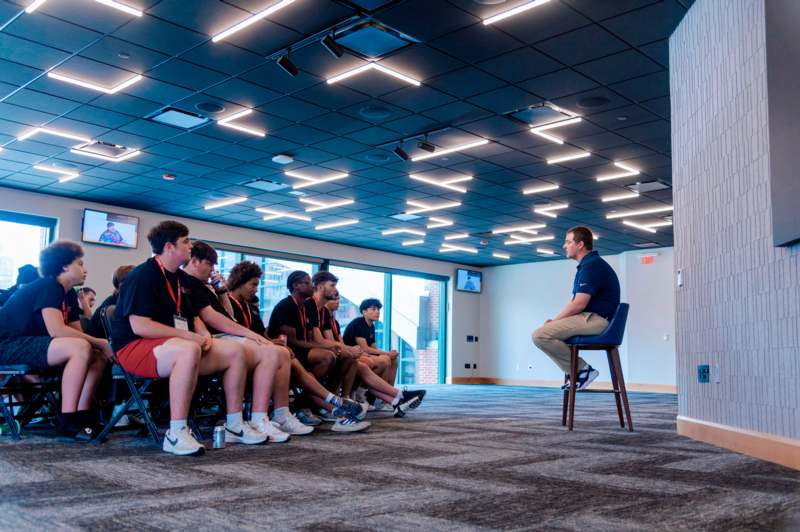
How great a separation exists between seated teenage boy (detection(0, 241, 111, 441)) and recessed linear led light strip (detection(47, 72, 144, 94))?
279 cm

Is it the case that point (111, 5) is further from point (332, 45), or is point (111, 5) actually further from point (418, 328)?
point (418, 328)

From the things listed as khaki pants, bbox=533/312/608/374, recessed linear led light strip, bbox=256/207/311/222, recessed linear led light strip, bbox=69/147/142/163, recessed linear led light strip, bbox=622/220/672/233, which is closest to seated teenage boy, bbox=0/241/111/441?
khaki pants, bbox=533/312/608/374

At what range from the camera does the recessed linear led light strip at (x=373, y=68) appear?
5.81 metres

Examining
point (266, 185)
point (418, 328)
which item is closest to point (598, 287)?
point (266, 185)

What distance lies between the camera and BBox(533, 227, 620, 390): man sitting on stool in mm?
4176

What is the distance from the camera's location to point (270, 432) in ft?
11.3

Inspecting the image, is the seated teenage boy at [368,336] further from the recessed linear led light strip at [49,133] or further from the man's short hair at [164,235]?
the recessed linear led light strip at [49,133]

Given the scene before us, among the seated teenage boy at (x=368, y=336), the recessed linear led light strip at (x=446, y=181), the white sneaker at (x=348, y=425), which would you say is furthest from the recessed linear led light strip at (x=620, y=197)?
the white sneaker at (x=348, y=425)

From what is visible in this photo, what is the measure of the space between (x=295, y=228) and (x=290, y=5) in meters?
8.46

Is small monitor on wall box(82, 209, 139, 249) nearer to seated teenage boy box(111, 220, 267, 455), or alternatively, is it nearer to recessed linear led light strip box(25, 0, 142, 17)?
recessed linear led light strip box(25, 0, 142, 17)

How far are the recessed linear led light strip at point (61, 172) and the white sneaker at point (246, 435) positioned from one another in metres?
7.18

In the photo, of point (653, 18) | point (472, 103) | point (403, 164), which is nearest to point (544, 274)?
point (403, 164)

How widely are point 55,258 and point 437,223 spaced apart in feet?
29.7

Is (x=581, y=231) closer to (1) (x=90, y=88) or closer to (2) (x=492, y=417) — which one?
(2) (x=492, y=417)
